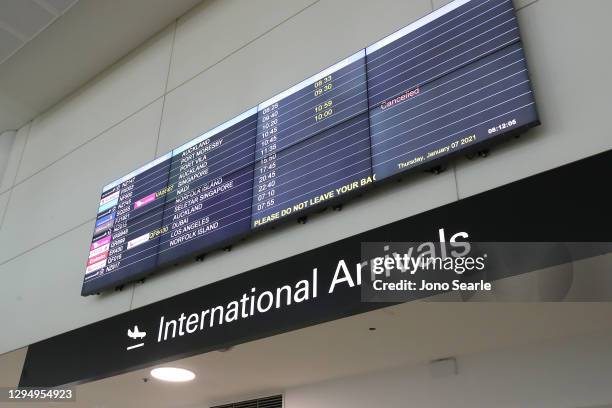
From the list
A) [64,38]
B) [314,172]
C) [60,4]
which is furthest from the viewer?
[64,38]

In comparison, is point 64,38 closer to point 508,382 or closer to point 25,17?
point 25,17

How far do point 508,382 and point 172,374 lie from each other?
81.1 inches

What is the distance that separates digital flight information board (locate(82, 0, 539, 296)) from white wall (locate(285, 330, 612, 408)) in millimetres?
1138

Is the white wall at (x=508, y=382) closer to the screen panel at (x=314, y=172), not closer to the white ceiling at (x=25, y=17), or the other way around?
the screen panel at (x=314, y=172)

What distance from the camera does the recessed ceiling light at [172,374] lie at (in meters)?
3.49

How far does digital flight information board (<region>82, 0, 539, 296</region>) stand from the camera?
275cm

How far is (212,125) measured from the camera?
432cm

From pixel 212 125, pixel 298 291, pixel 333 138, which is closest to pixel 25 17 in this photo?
pixel 212 125

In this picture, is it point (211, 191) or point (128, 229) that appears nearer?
point (211, 191)

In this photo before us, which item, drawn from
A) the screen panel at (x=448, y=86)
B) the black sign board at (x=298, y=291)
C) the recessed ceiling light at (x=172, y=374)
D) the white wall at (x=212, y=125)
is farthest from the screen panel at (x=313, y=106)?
the recessed ceiling light at (x=172, y=374)

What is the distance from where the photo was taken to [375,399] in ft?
11.0

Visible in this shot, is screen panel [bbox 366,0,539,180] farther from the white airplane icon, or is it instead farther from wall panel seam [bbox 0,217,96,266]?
wall panel seam [bbox 0,217,96,266]

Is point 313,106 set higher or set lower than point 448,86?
higher

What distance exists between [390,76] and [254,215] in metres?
1.17
